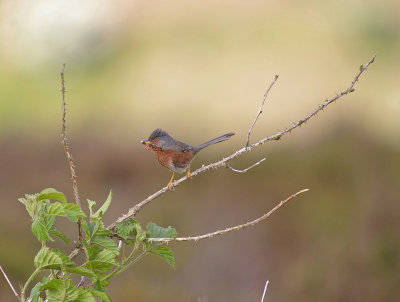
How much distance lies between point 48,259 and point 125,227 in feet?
1.58

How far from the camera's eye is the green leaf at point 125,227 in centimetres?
375

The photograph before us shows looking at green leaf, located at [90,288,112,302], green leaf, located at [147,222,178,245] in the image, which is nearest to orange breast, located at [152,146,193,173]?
green leaf, located at [147,222,178,245]

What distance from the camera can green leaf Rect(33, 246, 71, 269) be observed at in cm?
342

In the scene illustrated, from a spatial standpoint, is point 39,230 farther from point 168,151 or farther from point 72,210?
point 168,151

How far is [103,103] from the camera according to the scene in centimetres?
2592

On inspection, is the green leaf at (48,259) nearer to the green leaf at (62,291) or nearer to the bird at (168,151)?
the green leaf at (62,291)

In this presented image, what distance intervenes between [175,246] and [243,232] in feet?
4.61

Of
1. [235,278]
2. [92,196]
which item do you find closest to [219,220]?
[235,278]

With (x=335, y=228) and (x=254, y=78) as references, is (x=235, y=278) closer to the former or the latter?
(x=335, y=228)

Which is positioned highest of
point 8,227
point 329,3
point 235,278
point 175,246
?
point 329,3

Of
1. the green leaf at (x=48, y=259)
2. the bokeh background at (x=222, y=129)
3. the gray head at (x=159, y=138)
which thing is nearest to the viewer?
the green leaf at (x=48, y=259)

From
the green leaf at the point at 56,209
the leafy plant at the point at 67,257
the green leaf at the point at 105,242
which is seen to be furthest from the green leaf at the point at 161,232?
the green leaf at the point at 56,209

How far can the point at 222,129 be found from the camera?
21.3 metres

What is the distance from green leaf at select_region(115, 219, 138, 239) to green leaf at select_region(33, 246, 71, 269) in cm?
38
